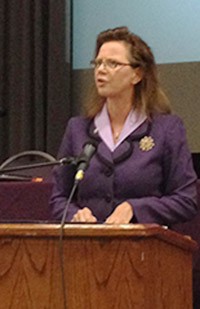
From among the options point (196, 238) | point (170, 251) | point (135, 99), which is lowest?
point (196, 238)

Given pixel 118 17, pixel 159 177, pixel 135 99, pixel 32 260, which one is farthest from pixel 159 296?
pixel 118 17

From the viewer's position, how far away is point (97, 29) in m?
4.76

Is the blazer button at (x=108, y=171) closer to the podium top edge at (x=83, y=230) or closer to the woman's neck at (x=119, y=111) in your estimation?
the woman's neck at (x=119, y=111)

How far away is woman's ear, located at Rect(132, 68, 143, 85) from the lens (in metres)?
2.94

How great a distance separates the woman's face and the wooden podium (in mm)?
910

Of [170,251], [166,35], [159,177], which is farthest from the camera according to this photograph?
[166,35]

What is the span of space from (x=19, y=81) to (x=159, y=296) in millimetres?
2975

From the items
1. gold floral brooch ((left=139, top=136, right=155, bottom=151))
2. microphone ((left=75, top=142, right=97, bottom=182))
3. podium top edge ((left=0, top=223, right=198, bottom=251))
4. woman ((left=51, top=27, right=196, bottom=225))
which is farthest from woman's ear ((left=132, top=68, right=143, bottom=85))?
podium top edge ((left=0, top=223, right=198, bottom=251))

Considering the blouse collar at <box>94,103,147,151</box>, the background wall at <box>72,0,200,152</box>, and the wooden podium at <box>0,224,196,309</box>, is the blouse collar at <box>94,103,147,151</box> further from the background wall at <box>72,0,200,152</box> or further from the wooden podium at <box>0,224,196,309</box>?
the background wall at <box>72,0,200,152</box>

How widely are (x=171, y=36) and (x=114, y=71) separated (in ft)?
5.51

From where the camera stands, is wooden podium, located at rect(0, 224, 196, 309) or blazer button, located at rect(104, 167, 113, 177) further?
blazer button, located at rect(104, 167, 113, 177)

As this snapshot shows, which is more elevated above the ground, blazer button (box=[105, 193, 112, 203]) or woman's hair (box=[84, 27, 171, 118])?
woman's hair (box=[84, 27, 171, 118])

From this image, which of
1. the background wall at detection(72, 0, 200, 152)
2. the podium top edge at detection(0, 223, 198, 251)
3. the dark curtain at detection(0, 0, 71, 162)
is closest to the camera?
the podium top edge at detection(0, 223, 198, 251)

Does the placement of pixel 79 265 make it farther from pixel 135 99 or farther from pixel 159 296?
pixel 135 99
